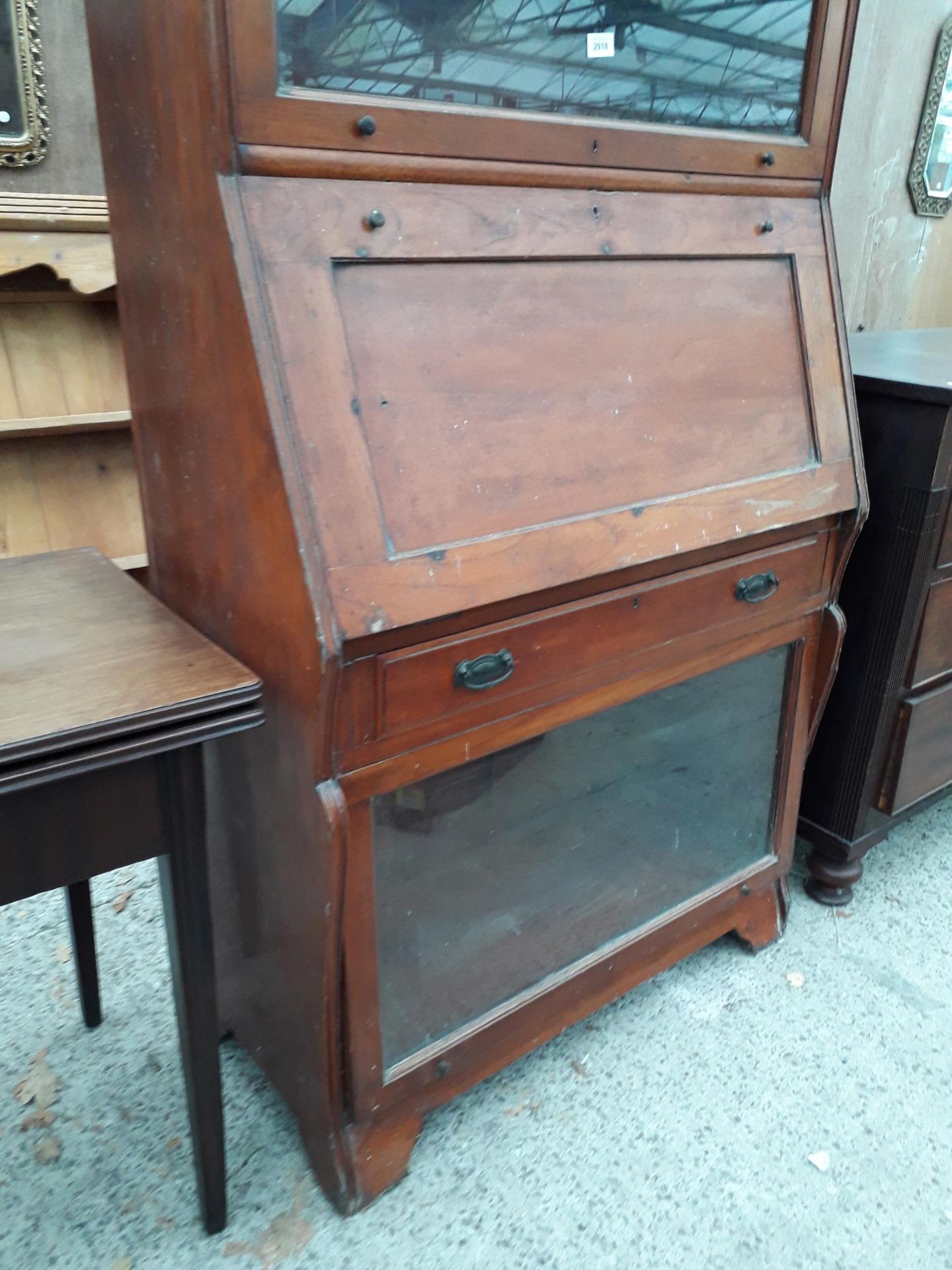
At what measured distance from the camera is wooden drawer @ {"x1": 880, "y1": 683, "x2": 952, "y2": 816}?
1.77 metres

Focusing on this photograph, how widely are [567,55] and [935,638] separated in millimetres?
1196

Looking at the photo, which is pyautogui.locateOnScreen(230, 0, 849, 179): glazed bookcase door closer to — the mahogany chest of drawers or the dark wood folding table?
the mahogany chest of drawers

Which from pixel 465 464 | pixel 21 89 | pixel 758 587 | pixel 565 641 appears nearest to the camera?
pixel 465 464

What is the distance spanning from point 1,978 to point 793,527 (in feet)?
5.22

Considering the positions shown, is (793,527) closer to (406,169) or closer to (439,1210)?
(406,169)

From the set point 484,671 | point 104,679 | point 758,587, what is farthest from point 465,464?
point 758,587

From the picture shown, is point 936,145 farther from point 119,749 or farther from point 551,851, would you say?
point 119,749

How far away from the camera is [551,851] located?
1.39 metres

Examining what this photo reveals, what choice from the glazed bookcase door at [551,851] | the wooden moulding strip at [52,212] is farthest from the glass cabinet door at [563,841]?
the wooden moulding strip at [52,212]

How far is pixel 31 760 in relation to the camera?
83cm

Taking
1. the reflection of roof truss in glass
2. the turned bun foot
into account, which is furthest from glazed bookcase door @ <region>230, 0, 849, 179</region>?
the turned bun foot

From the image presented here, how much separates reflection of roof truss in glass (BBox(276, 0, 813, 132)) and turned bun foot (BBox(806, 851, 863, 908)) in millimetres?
1350

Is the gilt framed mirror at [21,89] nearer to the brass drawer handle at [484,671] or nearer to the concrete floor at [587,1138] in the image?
the concrete floor at [587,1138]

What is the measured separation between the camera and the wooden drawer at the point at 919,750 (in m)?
1.77
